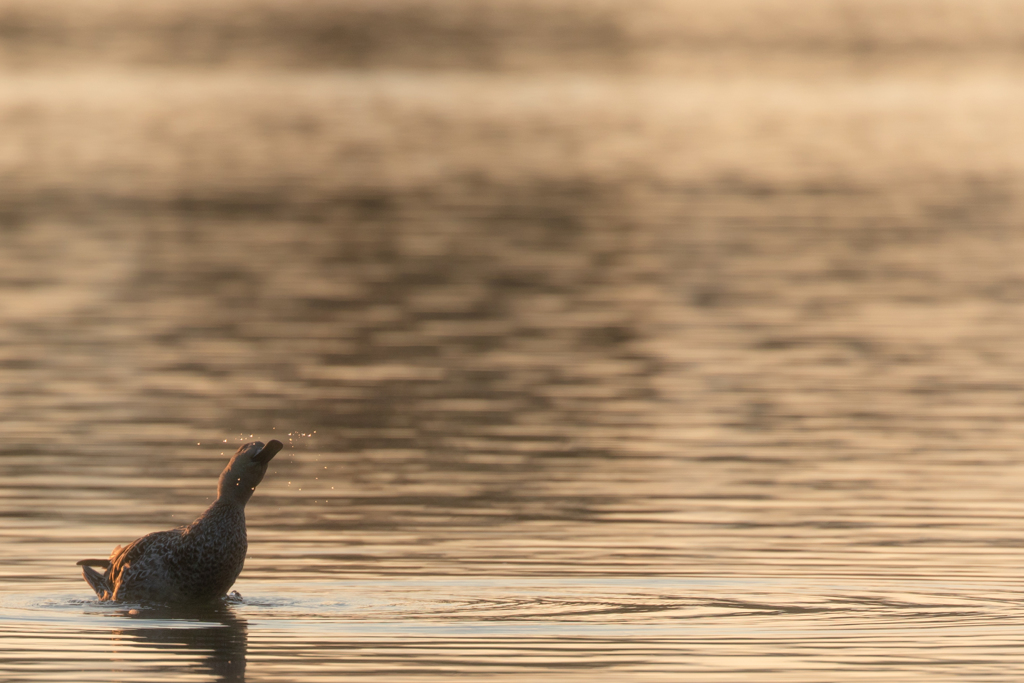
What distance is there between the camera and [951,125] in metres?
72.3

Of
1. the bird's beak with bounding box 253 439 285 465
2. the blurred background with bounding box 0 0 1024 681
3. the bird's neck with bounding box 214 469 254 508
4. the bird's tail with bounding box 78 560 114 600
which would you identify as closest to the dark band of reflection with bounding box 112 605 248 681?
the blurred background with bounding box 0 0 1024 681

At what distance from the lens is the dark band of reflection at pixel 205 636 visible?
42.8 ft

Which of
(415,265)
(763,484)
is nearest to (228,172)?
(415,265)

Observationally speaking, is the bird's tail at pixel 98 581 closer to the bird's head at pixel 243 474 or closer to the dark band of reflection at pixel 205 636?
the dark band of reflection at pixel 205 636

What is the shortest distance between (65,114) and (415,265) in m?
38.4

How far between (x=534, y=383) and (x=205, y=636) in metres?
11.1

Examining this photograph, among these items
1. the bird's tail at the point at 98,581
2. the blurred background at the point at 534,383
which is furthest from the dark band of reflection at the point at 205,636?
the bird's tail at the point at 98,581

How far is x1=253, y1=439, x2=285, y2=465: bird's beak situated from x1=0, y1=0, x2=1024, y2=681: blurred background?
82 centimetres

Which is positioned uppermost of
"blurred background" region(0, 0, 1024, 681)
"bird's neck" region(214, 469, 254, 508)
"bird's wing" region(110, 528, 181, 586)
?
"blurred background" region(0, 0, 1024, 681)

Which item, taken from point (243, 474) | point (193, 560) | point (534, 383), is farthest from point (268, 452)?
point (534, 383)

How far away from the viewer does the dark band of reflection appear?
42.8 feet

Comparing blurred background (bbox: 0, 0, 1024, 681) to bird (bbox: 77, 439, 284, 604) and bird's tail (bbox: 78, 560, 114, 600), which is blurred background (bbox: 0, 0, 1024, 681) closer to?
bird's tail (bbox: 78, 560, 114, 600)

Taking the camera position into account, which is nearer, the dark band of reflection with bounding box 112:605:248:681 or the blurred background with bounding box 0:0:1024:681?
the dark band of reflection with bounding box 112:605:248:681

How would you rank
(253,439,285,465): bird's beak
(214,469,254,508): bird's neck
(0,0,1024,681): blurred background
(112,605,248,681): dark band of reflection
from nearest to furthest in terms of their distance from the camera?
(112,605,248,681): dark band of reflection < (253,439,285,465): bird's beak < (0,0,1024,681): blurred background < (214,469,254,508): bird's neck
